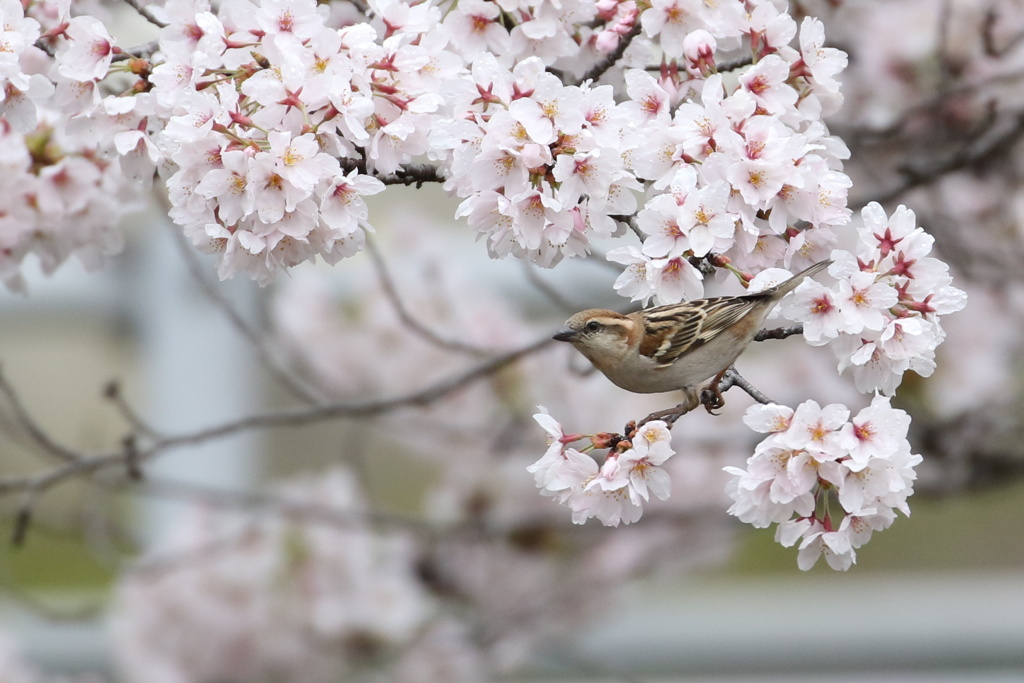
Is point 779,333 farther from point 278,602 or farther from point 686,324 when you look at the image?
point 278,602

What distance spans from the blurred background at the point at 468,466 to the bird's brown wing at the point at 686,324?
649mm

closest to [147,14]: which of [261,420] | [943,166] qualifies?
[261,420]

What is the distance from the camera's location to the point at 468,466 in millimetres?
3561

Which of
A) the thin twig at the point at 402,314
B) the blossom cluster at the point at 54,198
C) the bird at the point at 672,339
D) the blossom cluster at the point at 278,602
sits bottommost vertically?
the blossom cluster at the point at 278,602

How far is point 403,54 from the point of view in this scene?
3.81 feet

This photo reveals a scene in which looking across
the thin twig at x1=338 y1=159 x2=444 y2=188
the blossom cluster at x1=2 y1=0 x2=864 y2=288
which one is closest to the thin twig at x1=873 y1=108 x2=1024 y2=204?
the blossom cluster at x1=2 y1=0 x2=864 y2=288

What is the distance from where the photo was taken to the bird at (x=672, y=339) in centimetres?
122

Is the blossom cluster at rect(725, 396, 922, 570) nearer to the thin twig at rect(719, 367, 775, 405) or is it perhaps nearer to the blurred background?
the thin twig at rect(719, 367, 775, 405)

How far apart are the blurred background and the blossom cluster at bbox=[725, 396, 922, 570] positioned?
0.90 metres

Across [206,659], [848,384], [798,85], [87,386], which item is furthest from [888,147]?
[87,386]

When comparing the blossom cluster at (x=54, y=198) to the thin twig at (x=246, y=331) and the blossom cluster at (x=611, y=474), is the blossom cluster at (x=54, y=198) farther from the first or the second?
the blossom cluster at (x=611, y=474)

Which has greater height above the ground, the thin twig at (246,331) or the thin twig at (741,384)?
the thin twig at (741,384)

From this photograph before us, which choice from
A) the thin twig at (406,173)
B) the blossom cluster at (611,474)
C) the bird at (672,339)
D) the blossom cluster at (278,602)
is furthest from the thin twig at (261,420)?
the blossom cluster at (278,602)

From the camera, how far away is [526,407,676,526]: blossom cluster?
106cm
